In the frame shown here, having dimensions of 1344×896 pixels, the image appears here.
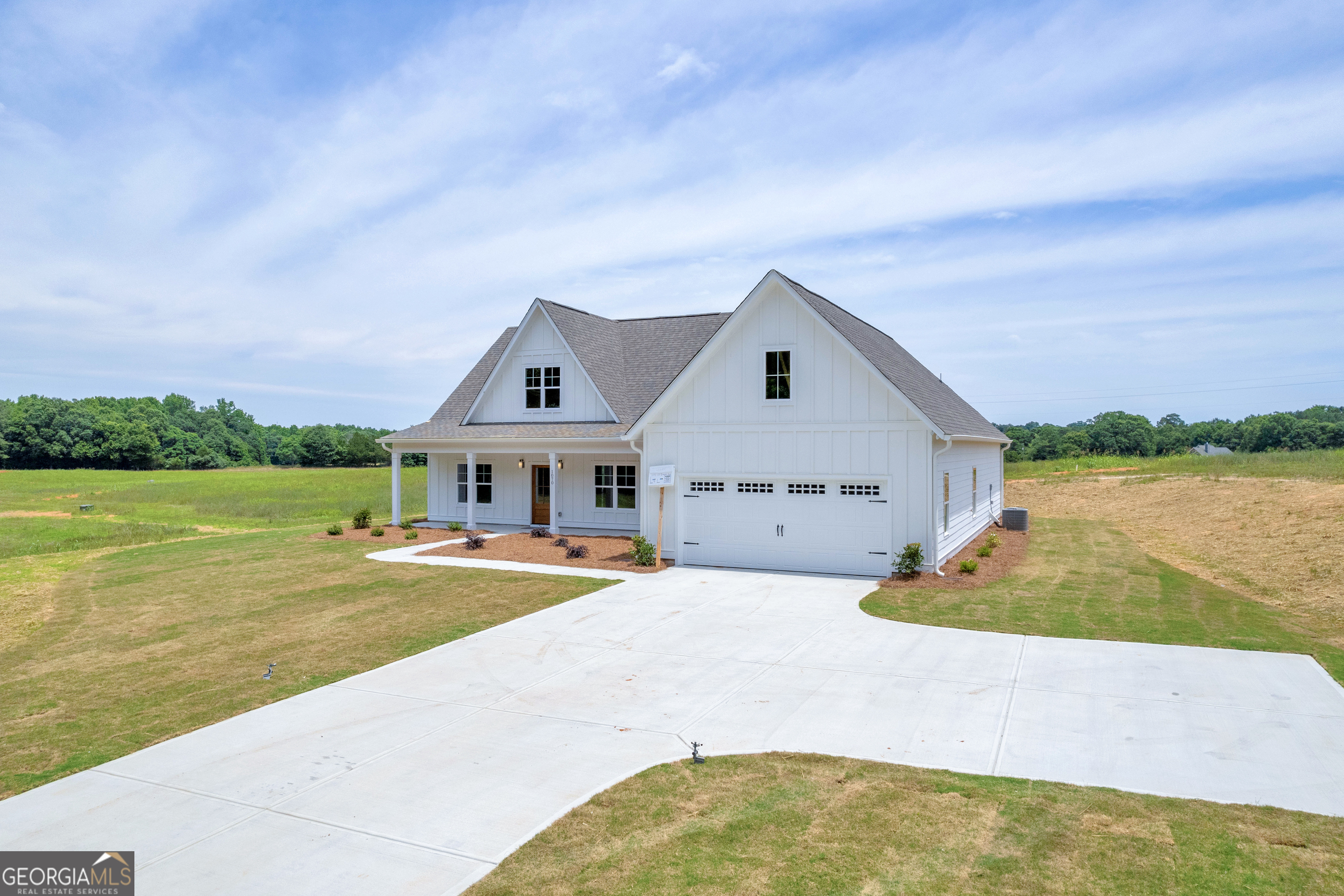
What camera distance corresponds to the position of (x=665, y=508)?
18.3 metres

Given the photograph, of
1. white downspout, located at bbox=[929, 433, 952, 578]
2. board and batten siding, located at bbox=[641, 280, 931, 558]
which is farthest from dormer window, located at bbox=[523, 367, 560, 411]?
white downspout, located at bbox=[929, 433, 952, 578]

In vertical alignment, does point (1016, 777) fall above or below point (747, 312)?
below

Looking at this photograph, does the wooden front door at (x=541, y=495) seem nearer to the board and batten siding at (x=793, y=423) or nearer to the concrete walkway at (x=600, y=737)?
the board and batten siding at (x=793, y=423)

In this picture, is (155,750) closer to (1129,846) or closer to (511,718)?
(511,718)

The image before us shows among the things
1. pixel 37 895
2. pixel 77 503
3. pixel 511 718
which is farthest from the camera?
pixel 77 503

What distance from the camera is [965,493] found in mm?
20391

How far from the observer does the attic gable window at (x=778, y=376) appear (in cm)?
1677

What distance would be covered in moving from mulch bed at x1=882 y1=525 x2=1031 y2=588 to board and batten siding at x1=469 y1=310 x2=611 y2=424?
421 inches

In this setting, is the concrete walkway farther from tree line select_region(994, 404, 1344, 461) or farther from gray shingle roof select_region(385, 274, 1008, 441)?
tree line select_region(994, 404, 1344, 461)

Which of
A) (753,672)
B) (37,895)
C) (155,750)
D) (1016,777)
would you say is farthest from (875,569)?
(37,895)

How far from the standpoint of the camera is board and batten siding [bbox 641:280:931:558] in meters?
15.8

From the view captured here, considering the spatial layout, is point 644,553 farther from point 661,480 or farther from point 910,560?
point 910,560

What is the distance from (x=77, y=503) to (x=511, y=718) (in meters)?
42.9

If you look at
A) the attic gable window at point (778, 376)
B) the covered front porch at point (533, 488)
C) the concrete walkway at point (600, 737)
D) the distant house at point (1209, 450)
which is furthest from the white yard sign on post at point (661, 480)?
the distant house at point (1209, 450)
